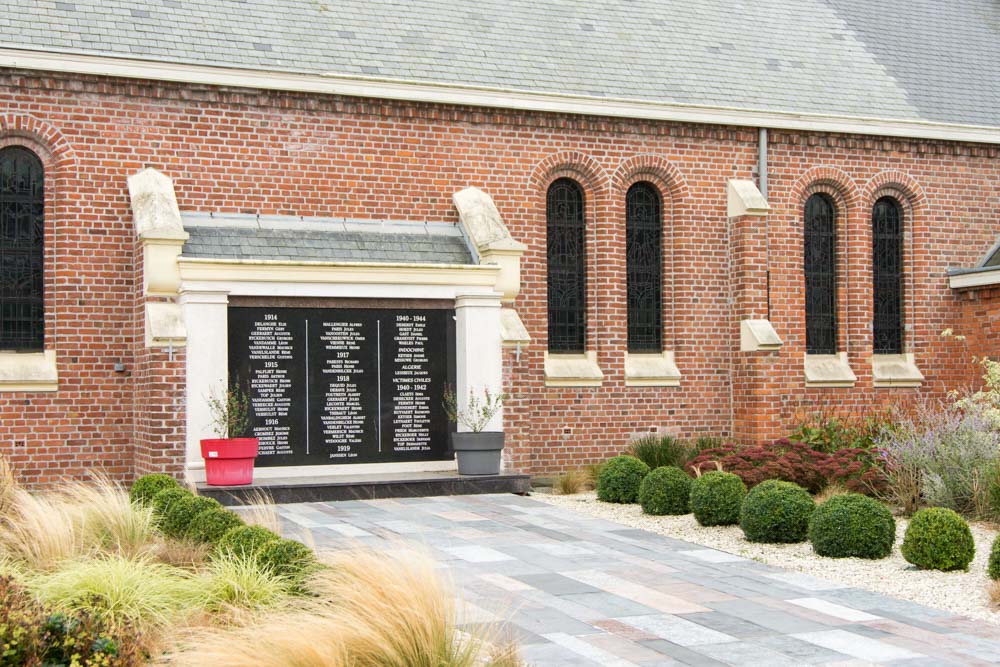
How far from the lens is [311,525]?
12781 mm

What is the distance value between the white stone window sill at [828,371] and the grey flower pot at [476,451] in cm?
730

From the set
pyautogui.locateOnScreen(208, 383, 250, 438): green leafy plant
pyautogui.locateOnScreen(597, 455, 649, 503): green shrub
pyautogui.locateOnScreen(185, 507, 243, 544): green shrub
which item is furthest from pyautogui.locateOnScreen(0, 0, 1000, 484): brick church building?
pyautogui.locateOnScreen(185, 507, 243, 544): green shrub

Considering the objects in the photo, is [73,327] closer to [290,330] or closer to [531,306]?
[290,330]

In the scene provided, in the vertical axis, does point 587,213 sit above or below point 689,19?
below

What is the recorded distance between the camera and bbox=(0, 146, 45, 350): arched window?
53.5 ft

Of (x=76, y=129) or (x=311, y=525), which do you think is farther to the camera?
(x=76, y=129)

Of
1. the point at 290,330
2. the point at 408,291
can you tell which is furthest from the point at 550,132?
the point at 290,330

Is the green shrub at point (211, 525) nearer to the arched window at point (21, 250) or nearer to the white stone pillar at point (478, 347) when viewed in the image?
the white stone pillar at point (478, 347)

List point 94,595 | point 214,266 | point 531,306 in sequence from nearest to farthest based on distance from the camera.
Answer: point 94,595 < point 214,266 < point 531,306

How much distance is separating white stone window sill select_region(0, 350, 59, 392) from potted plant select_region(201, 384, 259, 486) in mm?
2781

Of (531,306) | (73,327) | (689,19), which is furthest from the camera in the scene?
(689,19)

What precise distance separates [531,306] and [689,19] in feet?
24.3

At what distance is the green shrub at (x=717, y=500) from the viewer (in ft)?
43.3

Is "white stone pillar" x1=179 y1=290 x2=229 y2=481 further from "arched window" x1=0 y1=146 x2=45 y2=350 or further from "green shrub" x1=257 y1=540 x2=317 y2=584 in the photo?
"green shrub" x1=257 y1=540 x2=317 y2=584
